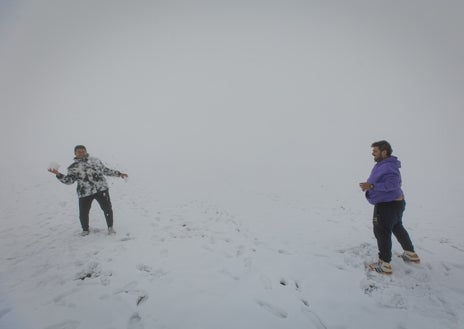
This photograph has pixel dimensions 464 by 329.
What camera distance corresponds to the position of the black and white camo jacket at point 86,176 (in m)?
6.52

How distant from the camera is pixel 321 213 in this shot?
10.6 metres

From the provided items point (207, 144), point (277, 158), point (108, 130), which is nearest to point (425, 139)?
point (277, 158)

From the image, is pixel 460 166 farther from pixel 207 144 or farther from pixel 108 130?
pixel 108 130

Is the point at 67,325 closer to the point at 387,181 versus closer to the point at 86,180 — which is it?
the point at 86,180

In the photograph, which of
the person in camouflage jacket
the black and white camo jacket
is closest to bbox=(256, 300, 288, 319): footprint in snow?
the person in camouflage jacket

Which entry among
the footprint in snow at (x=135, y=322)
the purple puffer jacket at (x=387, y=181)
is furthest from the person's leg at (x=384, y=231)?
the footprint in snow at (x=135, y=322)

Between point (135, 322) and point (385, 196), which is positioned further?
point (385, 196)

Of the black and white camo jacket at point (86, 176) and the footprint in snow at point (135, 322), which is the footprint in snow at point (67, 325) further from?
the black and white camo jacket at point (86, 176)

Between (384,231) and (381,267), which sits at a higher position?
(384,231)

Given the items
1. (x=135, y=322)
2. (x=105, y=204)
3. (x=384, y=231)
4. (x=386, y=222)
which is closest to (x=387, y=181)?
(x=386, y=222)

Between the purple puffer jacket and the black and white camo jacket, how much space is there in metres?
7.70

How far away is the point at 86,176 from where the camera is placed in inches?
262

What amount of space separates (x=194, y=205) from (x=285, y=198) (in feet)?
19.1

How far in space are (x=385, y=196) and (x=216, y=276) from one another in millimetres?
4204
